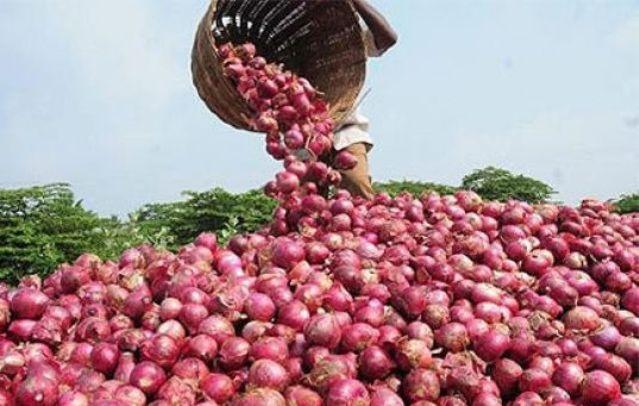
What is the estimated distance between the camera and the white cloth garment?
4539mm

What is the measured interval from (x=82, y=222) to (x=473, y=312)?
517 centimetres

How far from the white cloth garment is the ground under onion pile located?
188 centimetres

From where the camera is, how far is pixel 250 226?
9.02 metres

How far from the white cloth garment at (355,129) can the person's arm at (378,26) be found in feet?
0.17

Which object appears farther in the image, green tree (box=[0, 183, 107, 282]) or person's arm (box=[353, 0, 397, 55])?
green tree (box=[0, 183, 107, 282])

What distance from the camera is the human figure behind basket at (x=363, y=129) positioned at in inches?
171

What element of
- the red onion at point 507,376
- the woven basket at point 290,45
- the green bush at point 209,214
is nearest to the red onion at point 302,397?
the red onion at point 507,376

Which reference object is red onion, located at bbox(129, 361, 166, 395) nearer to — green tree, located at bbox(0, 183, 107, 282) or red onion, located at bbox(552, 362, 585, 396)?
red onion, located at bbox(552, 362, 585, 396)

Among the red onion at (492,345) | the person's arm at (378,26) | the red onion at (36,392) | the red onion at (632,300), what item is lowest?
the red onion at (36,392)

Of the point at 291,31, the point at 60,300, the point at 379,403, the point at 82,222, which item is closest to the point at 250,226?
the point at 82,222

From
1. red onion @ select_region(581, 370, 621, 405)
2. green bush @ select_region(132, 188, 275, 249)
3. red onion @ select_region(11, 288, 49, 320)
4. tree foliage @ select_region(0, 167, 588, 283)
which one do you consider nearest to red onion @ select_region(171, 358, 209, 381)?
red onion @ select_region(11, 288, 49, 320)

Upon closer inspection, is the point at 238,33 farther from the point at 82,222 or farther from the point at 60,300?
the point at 82,222

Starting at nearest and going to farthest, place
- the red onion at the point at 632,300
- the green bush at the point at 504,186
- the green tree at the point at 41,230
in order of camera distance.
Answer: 1. the red onion at the point at 632,300
2. the green tree at the point at 41,230
3. the green bush at the point at 504,186

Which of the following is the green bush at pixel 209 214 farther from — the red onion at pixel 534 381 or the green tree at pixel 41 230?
the red onion at pixel 534 381
